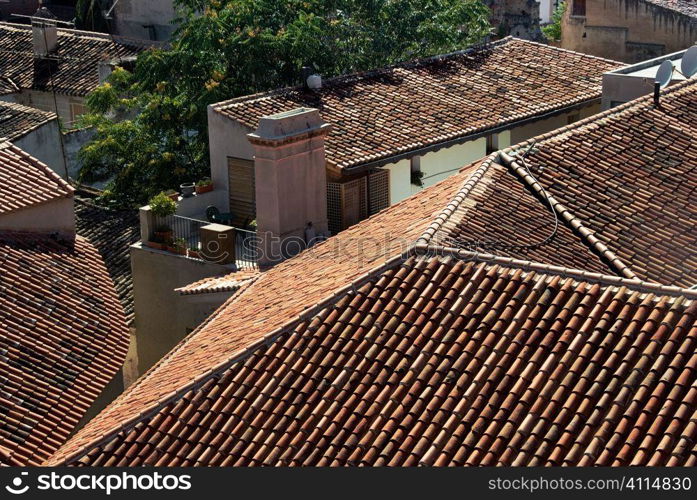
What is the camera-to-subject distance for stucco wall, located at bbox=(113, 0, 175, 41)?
153 feet

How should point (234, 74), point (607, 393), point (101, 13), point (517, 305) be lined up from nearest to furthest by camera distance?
1. point (607, 393)
2. point (517, 305)
3. point (234, 74)
4. point (101, 13)

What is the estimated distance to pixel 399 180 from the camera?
84.9 ft

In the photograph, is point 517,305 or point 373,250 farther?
point 373,250

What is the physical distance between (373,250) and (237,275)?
16.9ft

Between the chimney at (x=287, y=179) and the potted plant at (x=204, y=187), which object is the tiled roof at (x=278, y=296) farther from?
the potted plant at (x=204, y=187)

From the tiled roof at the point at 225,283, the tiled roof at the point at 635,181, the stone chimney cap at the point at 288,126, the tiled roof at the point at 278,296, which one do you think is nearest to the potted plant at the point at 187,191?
the tiled roof at the point at 225,283

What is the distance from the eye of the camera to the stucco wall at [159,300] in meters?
24.5

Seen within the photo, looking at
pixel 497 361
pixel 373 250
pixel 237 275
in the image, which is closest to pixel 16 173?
pixel 237 275

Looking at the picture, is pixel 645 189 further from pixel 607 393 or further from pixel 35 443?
pixel 35 443

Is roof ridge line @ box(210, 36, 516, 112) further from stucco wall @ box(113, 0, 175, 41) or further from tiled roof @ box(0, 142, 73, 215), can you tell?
stucco wall @ box(113, 0, 175, 41)

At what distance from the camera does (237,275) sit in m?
21.4

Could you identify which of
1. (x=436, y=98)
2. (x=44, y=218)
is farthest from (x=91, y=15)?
(x=44, y=218)

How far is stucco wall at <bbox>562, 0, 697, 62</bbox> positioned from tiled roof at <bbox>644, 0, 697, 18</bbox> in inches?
5.7

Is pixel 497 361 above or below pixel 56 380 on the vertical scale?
→ above
